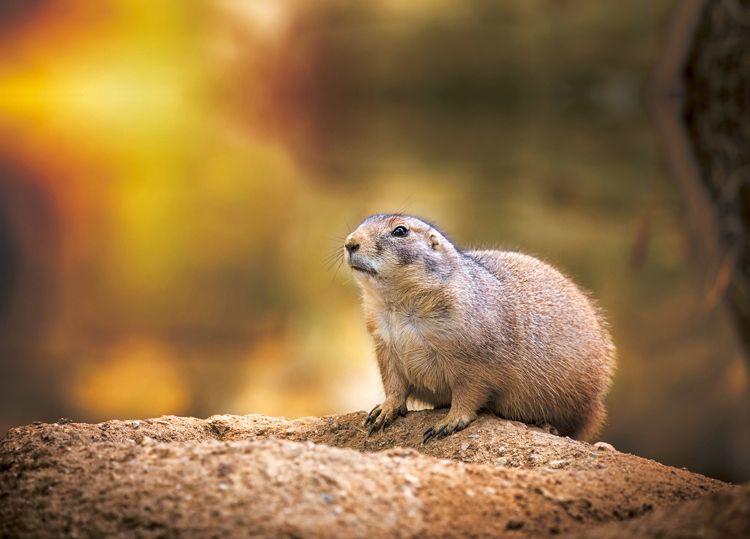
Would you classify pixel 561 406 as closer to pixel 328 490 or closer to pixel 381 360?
pixel 381 360

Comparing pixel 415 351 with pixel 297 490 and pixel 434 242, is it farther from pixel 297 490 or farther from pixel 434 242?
pixel 297 490

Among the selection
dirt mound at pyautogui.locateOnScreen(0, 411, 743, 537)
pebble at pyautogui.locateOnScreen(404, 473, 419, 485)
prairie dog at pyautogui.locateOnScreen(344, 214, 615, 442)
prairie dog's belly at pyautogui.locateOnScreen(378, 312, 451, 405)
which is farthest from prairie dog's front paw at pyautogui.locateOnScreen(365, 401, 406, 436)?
pebble at pyautogui.locateOnScreen(404, 473, 419, 485)

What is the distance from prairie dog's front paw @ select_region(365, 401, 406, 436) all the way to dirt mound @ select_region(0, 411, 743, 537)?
68 centimetres

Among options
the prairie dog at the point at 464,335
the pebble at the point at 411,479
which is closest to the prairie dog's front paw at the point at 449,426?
the prairie dog at the point at 464,335

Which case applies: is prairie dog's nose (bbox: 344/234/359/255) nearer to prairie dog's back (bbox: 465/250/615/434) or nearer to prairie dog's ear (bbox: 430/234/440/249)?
prairie dog's ear (bbox: 430/234/440/249)

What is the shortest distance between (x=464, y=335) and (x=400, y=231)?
0.55 m

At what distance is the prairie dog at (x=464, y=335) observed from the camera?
4344 mm

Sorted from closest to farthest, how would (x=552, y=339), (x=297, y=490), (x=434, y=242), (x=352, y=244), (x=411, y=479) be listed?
(x=297, y=490), (x=411, y=479), (x=352, y=244), (x=434, y=242), (x=552, y=339)

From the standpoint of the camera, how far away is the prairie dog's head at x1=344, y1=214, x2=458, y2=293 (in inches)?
168

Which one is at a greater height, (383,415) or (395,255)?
(395,255)

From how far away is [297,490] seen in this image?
3.11 meters

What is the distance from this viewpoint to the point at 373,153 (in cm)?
1225

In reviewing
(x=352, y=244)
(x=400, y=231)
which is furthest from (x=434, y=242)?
(x=352, y=244)

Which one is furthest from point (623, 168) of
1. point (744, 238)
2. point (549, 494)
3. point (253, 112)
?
point (549, 494)
